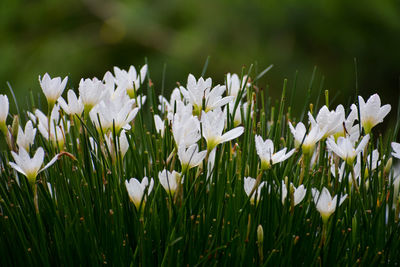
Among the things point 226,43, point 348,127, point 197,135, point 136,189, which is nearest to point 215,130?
point 197,135

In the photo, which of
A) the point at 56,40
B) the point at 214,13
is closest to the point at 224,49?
the point at 214,13

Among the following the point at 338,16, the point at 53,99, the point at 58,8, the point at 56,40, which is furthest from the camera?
the point at 58,8

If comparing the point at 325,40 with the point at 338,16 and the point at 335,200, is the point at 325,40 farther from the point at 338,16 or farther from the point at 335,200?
the point at 335,200

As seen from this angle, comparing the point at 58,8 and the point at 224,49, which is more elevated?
the point at 58,8

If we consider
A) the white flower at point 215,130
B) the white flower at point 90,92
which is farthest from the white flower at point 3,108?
the white flower at point 215,130

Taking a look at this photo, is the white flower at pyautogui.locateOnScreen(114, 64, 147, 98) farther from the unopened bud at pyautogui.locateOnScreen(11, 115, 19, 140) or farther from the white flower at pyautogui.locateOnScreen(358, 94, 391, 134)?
the white flower at pyautogui.locateOnScreen(358, 94, 391, 134)

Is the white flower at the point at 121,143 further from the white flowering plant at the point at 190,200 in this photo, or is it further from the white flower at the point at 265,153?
the white flower at the point at 265,153

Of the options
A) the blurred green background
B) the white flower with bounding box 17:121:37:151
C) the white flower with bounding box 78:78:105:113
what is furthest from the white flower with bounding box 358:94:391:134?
the blurred green background
